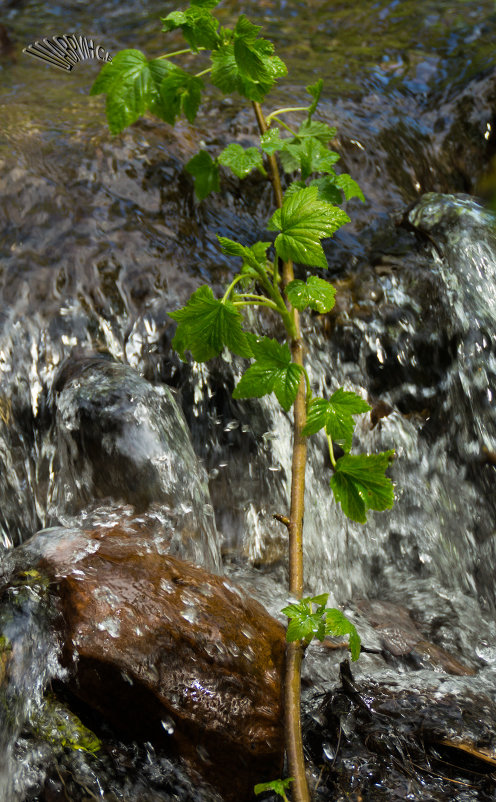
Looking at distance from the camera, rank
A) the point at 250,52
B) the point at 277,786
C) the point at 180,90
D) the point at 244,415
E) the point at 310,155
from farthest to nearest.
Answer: the point at 244,415 < the point at 310,155 < the point at 180,90 < the point at 250,52 < the point at 277,786

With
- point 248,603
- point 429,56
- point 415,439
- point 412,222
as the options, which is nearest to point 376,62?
point 429,56

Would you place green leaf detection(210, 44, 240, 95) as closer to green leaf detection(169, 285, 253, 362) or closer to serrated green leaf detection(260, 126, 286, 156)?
serrated green leaf detection(260, 126, 286, 156)

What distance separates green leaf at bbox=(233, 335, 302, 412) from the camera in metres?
1.76

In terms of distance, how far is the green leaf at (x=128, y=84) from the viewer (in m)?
2.04

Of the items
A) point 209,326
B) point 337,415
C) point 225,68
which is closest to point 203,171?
point 225,68

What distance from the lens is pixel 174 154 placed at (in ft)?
10.9

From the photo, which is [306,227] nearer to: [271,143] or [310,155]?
[271,143]

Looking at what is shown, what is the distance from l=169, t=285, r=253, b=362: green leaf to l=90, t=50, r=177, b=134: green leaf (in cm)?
65

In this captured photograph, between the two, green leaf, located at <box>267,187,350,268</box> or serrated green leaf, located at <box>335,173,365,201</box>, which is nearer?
green leaf, located at <box>267,187,350,268</box>

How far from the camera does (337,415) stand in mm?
1741

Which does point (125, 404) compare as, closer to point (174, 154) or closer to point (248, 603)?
point (248, 603)

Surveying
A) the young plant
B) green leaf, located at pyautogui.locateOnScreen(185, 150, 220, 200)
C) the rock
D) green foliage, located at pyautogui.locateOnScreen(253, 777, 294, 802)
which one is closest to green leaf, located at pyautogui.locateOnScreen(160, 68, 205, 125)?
the young plant

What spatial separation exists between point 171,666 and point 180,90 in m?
1.54

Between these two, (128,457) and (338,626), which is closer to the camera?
(338,626)
